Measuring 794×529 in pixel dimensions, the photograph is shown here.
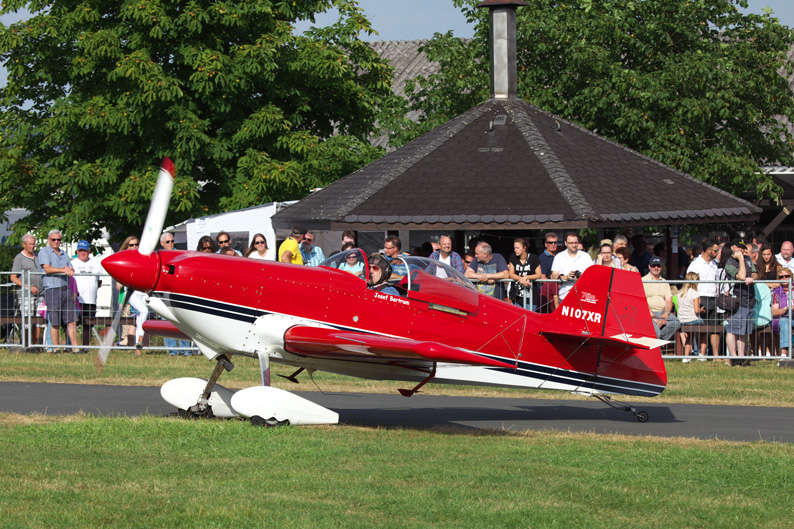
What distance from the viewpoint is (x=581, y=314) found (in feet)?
39.0

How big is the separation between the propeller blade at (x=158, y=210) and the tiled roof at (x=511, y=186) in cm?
892

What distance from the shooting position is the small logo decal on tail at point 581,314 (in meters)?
11.8

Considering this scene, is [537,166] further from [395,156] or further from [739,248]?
[739,248]

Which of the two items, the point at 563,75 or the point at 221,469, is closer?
the point at 221,469

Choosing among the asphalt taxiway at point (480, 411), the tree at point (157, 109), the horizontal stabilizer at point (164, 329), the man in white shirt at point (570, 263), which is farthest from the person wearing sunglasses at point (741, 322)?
the tree at point (157, 109)

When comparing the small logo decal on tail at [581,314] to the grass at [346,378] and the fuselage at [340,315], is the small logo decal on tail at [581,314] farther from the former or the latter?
the grass at [346,378]

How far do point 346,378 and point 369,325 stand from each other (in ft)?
16.9

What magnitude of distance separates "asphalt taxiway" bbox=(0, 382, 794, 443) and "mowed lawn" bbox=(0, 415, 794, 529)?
79 centimetres

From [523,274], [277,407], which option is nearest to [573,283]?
[523,274]

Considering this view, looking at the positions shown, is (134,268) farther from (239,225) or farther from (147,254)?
(239,225)

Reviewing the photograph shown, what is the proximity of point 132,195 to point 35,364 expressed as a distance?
9.23 meters

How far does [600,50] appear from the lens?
26.2 meters

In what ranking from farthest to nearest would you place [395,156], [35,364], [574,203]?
[395,156], [574,203], [35,364]

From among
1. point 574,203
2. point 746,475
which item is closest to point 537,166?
point 574,203
